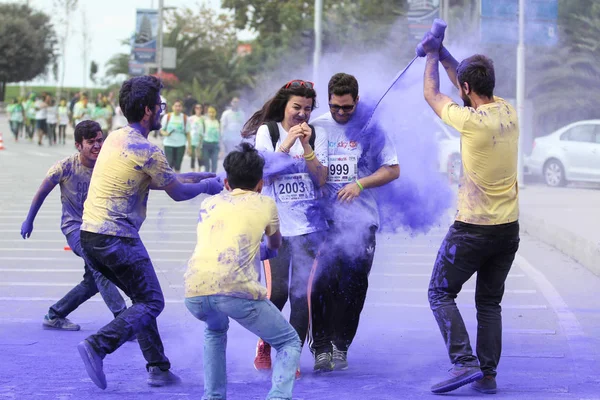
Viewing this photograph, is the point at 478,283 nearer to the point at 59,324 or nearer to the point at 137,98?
the point at 137,98

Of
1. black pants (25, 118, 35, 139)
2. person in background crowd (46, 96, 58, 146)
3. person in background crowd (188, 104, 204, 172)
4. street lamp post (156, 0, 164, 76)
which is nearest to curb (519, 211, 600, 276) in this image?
person in background crowd (188, 104, 204, 172)

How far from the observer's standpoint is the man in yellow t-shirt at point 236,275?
15.9ft

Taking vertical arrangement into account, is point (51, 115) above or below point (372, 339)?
above

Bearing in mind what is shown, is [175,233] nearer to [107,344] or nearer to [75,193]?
[75,193]

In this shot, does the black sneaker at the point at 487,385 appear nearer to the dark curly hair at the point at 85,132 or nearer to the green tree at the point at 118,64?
the dark curly hair at the point at 85,132

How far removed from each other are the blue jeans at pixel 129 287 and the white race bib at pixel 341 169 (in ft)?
3.93

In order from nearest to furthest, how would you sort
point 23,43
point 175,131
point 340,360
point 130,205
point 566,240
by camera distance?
point 130,205 < point 340,360 < point 566,240 < point 175,131 < point 23,43

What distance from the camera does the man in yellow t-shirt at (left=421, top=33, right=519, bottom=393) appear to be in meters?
5.65

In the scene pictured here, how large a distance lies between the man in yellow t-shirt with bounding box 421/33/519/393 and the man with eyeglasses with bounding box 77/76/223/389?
1.33 meters

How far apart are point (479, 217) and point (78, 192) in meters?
2.96

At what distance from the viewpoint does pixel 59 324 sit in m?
7.64

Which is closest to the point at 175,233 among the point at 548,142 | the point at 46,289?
the point at 46,289

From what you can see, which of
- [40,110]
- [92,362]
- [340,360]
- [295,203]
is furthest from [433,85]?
[40,110]

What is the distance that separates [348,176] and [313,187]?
0.74ft
